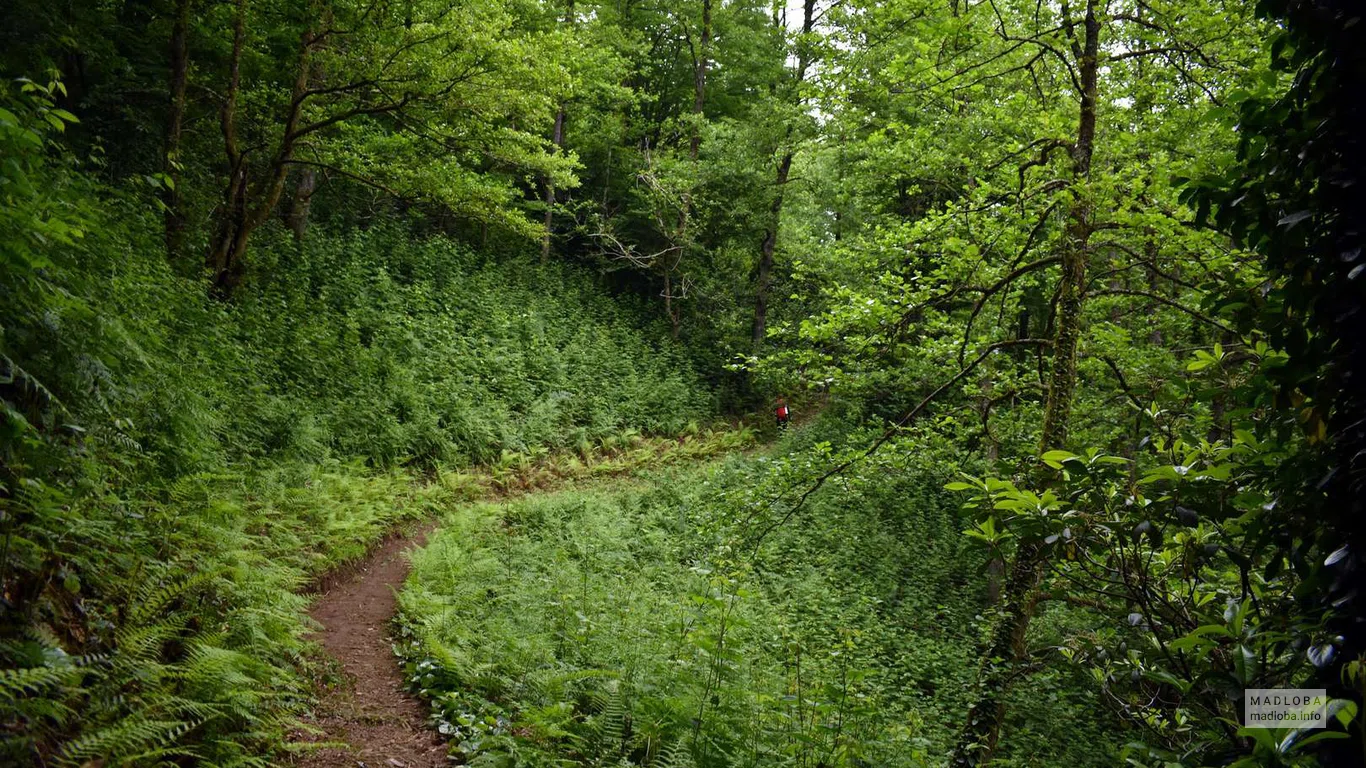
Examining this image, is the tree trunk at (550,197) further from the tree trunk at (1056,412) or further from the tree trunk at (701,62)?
the tree trunk at (1056,412)

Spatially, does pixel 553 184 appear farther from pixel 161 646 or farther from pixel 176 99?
pixel 161 646

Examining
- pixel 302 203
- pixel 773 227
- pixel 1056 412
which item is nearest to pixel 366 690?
pixel 1056 412

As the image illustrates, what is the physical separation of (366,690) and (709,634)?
3.13 m

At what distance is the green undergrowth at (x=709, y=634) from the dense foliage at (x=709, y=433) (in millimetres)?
70

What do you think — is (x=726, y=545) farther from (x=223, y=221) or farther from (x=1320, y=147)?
(x=223, y=221)

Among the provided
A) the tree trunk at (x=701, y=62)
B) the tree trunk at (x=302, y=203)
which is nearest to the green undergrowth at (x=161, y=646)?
the tree trunk at (x=302, y=203)

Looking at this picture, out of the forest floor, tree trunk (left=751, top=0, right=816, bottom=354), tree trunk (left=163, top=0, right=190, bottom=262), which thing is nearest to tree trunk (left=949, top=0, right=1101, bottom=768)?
the forest floor

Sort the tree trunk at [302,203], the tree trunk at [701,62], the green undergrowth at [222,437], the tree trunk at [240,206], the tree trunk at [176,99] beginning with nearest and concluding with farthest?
the green undergrowth at [222,437] < the tree trunk at [176,99] < the tree trunk at [240,206] < the tree trunk at [302,203] < the tree trunk at [701,62]

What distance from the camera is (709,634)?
5.55m

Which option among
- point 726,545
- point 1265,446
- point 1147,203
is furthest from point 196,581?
point 1147,203

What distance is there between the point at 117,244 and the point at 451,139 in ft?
22.3

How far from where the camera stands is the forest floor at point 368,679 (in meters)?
4.93

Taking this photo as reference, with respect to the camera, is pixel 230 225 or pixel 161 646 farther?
pixel 230 225

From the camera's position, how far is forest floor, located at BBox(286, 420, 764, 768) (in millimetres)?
4930
